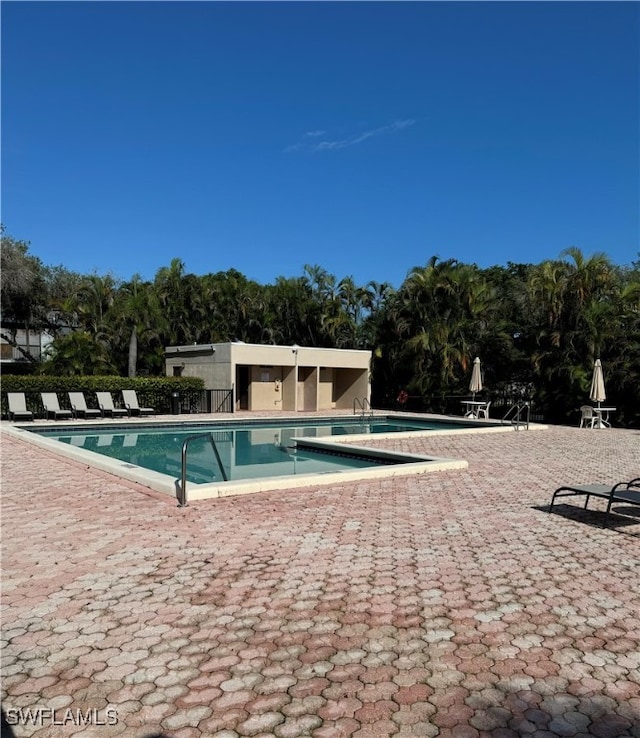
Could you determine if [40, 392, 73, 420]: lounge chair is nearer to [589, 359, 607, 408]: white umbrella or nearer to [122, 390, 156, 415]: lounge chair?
[122, 390, 156, 415]: lounge chair

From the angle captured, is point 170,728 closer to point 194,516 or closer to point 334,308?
point 194,516

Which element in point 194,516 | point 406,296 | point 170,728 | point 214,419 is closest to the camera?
point 170,728

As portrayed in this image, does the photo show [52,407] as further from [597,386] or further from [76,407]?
[597,386]

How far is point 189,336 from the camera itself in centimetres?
3366

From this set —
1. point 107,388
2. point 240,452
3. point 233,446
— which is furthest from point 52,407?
point 240,452

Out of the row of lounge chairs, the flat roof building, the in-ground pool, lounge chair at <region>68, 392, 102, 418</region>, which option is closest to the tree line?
the flat roof building

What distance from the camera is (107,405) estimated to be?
68.5ft

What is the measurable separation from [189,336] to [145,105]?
59.6 feet

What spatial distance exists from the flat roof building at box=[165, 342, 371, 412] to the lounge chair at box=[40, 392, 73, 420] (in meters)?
6.83

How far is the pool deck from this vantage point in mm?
2721

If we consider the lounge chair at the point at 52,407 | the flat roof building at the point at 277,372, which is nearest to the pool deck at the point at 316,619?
the lounge chair at the point at 52,407

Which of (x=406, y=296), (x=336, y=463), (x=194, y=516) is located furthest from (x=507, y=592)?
(x=406, y=296)

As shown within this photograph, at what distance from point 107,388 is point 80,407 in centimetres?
198

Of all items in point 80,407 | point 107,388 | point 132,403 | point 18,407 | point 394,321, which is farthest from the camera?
point 394,321
